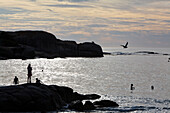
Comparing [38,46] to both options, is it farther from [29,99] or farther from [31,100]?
[29,99]

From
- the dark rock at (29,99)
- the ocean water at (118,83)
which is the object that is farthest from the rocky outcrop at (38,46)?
the dark rock at (29,99)

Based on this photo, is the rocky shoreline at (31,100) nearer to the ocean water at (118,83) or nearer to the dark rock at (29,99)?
the dark rock at (29,99)

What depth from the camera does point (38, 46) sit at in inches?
6024

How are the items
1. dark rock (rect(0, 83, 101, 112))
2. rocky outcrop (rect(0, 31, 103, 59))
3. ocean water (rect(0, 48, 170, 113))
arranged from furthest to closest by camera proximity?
rocky outcrop (rect(0, 31, 103, 59))
ocean water (rect(0, 48, 170, 113))
dark rock (rect(0, 83, 101, 112))

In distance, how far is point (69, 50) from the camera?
589 ft

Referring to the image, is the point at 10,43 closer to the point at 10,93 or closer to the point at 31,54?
the point at 31,54

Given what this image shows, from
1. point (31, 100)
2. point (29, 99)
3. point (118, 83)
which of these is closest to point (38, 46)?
point (118, 83)

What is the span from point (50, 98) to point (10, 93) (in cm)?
383

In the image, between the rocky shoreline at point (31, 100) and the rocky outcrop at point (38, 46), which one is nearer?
the rocky shoreline at point (31, 100)

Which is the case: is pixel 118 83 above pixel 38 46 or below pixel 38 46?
below

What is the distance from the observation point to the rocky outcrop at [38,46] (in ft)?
425

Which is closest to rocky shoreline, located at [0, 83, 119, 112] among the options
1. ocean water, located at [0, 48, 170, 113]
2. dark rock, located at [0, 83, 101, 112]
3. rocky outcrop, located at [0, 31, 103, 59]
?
dark rock, located at [0, 83, 101, 112]

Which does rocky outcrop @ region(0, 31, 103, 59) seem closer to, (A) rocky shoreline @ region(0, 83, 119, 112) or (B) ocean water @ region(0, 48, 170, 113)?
(B) ocean water @ region(0, 48, 170, 113)

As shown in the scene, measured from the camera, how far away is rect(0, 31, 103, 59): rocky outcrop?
130 m
